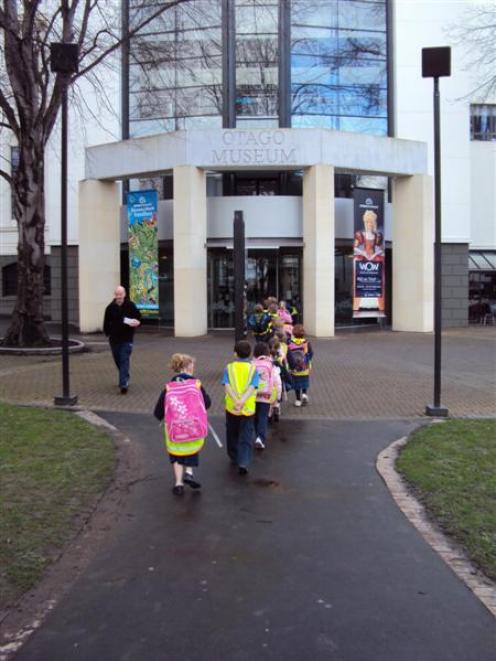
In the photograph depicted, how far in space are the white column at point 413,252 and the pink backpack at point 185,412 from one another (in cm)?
1876

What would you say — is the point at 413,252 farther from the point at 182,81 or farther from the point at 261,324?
the point at 261,324

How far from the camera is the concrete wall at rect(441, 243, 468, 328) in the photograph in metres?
26.6

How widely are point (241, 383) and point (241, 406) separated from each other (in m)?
0.25

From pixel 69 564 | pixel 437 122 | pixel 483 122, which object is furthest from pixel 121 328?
pixel 483 122

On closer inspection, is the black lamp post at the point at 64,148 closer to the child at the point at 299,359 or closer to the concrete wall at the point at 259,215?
the child at the point at 299,359

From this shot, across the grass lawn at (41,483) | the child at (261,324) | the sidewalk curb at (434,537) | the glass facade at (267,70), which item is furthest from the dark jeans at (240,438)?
the glass facade at (267,70)

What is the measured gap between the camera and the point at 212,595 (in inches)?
147

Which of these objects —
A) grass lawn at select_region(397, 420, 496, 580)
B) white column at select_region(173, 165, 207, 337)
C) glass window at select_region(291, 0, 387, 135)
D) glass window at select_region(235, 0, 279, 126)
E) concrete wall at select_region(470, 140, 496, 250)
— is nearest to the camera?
grass lawn at select_region(397, 420, 496, 580)

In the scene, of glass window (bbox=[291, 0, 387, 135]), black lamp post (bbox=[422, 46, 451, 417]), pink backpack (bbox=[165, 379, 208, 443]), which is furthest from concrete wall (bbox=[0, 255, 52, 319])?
pink backpack (bbox=[165, 379, 208, 443])

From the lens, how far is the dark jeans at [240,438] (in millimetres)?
6348

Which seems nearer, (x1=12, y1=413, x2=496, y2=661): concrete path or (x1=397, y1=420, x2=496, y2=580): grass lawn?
(x1=12, y1=413, x2=496, y2=661): concrete path

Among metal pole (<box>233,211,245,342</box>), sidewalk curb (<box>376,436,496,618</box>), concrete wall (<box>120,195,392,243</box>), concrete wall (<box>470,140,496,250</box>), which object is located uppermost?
concrete wall (<box>470,140,496,250</box>)

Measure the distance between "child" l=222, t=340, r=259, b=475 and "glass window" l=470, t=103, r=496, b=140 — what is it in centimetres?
2542

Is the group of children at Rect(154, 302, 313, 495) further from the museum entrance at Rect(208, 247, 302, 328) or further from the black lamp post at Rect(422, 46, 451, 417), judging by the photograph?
the museum entrance at Rect(208, 247, 302, 328)
